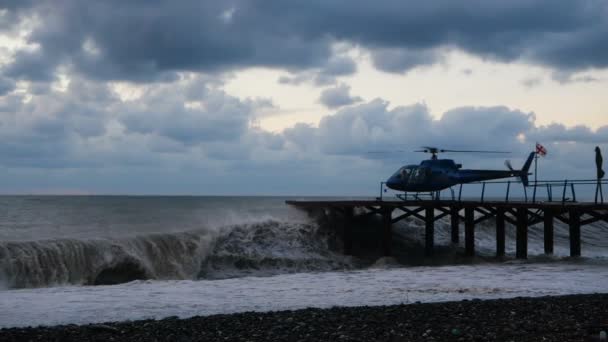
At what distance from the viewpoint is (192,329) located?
36.2ft

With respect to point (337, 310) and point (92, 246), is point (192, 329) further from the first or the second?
point (92, 246)

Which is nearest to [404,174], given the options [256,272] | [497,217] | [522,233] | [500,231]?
[497,217]

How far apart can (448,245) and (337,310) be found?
910 inches

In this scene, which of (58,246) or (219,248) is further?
(219,248)

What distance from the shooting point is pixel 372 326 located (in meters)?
11.0

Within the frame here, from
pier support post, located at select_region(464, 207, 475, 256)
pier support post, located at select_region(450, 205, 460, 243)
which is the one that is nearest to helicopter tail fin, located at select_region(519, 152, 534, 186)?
pier support post, located at select_region(450, 205, 460, 243)

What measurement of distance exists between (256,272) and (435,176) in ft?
35.0

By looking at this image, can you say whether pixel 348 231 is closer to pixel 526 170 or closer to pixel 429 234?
pixel 429 234

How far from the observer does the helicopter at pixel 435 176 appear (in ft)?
106

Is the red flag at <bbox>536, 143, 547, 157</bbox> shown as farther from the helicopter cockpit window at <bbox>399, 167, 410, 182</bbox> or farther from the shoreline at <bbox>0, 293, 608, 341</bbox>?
the shoreline at <bbox>0, 293, 608, 341</bbox>

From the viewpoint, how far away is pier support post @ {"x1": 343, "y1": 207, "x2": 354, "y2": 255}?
3294cm

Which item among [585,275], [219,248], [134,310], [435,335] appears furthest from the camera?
[219,248]

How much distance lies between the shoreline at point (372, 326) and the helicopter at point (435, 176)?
19460mm

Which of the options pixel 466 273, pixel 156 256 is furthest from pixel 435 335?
pixel 156 256
